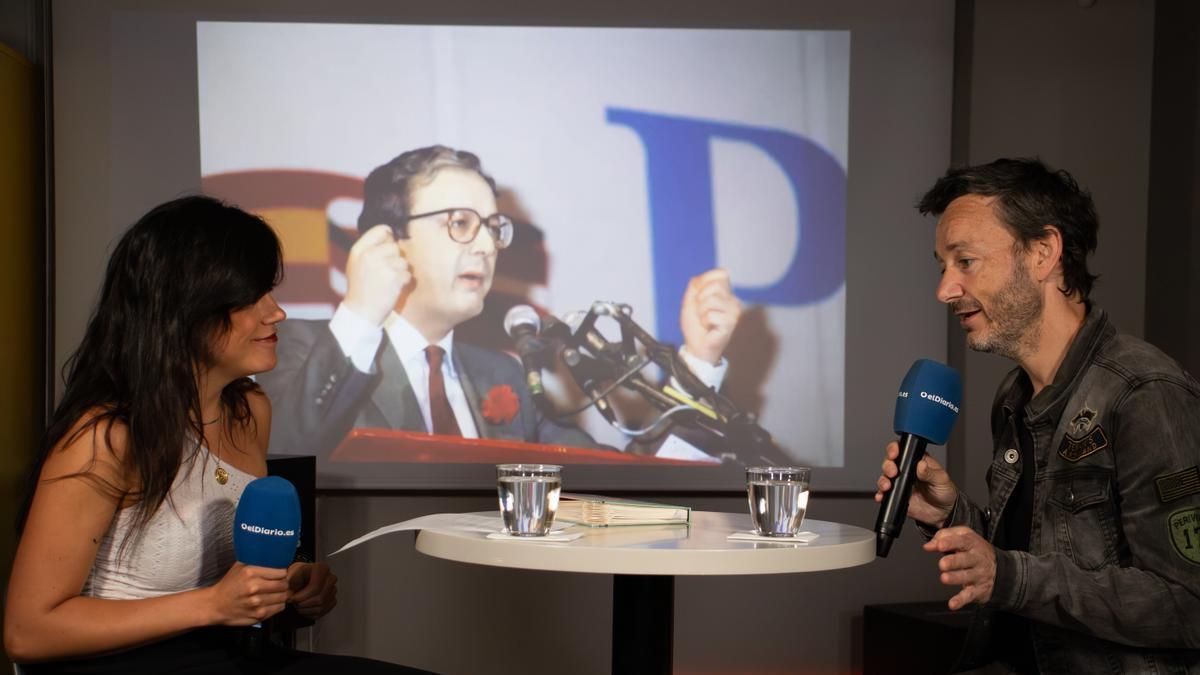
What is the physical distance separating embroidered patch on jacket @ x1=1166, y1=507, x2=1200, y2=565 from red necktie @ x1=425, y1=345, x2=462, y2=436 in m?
2.46

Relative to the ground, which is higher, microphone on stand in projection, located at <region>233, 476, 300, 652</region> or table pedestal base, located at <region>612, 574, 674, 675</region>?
microphone on stand in projection, located at <region>233, 476, 300, 652</region>

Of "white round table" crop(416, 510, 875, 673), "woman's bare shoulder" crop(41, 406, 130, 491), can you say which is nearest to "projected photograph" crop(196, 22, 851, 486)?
"white round table" crop(416, 510, 875, 673)

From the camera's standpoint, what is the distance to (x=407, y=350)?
12.1 feet

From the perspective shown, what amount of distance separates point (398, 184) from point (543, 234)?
52 cm

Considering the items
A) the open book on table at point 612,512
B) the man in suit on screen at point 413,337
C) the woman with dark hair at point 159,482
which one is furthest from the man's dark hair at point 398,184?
the open book on table at point 612,512

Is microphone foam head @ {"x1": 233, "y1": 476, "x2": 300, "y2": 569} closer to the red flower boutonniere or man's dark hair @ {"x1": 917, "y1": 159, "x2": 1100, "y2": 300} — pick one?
man's dark hair @ {"x1": 917, "y1": 159, "x2": 1100, "y2": 300}

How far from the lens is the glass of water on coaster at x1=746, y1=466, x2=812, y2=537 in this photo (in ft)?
5.66

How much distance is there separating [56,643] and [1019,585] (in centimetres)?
146

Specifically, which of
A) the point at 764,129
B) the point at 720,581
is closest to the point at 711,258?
the point at 764,129

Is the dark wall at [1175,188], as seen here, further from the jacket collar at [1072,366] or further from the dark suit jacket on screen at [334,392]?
the dark suit jacket on screen at [334,392]

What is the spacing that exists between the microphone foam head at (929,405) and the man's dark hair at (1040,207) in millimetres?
376

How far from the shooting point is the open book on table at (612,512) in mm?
1867

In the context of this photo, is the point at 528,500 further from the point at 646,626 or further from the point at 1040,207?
the point at 1040,207

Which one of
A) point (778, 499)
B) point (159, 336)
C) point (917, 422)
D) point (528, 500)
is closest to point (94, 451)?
point (159, 336)
